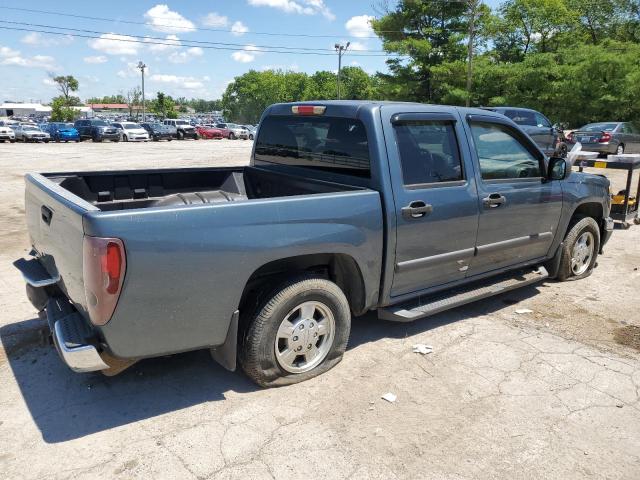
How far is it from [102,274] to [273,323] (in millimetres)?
1092

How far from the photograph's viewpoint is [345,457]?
2.85 m

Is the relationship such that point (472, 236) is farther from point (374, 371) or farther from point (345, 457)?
point (345, 457)

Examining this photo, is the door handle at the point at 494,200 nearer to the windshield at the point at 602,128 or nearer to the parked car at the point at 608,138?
the parked car at the point at 608,138

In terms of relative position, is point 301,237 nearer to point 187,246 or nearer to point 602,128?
point 187,246

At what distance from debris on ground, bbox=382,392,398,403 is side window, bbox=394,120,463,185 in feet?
4.83

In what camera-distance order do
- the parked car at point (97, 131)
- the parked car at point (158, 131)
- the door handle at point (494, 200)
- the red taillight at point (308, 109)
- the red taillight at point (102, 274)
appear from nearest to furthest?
the red taillight at point (102, 274), the red taillight at point (308, 109), the door handle at point (494, 200), the parked car at point (97, 131), the parked car at point (158, 131)

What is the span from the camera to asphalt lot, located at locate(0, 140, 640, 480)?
2.78 meters

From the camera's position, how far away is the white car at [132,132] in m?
38.1

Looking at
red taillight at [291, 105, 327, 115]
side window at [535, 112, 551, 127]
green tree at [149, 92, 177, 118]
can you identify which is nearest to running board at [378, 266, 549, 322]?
red taillight at [291, 105, 327, 115]

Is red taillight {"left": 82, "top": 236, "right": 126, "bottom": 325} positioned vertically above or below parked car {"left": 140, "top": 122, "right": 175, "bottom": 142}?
below

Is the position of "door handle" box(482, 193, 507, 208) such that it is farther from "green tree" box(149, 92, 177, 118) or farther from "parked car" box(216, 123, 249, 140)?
"green tree" box(149, 92, 177, 118)

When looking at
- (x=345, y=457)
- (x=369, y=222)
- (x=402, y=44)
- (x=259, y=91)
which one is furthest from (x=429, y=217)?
(x=259, y=91)

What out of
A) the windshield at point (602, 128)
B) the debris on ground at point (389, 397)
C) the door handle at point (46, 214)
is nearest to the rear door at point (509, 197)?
the debris on ground at point (389, 397)

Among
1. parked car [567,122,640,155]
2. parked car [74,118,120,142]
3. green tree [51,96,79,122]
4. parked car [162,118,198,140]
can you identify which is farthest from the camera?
green tree [51,96,79,122]
